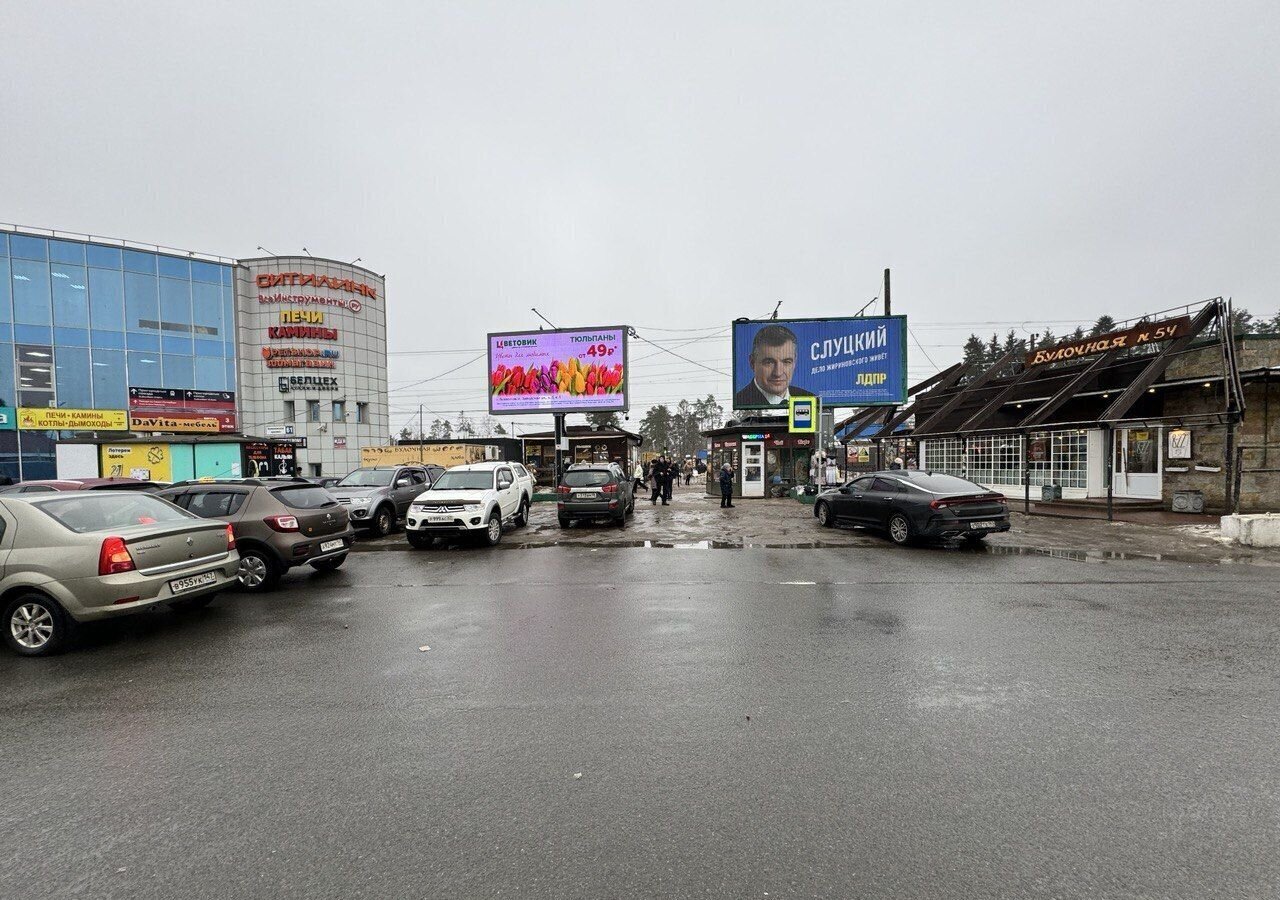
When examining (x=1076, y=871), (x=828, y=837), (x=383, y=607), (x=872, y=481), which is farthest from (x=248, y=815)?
(x=872, y=481)

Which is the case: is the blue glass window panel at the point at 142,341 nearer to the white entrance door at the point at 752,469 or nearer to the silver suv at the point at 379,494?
the silver suv at the point at 379,494

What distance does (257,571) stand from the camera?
8.34m

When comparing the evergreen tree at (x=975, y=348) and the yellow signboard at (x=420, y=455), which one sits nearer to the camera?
the yellow signboard at (x=420, y=455)

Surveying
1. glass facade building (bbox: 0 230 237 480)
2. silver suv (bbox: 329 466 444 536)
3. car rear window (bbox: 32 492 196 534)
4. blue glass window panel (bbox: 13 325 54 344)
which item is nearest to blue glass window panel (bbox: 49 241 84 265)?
glass facade building (bbox: 0 230 237 480)

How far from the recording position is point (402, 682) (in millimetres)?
4594

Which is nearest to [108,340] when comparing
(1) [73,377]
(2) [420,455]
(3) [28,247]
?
(1) [73,377]

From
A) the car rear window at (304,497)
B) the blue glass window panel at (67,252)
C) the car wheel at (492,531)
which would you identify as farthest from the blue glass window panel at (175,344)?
the car rear window at (304,497)

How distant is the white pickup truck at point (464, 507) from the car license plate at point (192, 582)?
19.0 ft

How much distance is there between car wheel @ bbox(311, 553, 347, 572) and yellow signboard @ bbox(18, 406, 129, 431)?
32.3 meters

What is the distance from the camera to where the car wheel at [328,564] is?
930cm

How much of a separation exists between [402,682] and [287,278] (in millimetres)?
41012

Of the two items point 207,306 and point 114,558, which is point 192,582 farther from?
point 207,306

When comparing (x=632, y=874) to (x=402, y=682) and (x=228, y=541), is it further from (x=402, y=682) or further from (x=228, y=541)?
(x=228, y=541)

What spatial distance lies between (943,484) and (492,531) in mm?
9777
